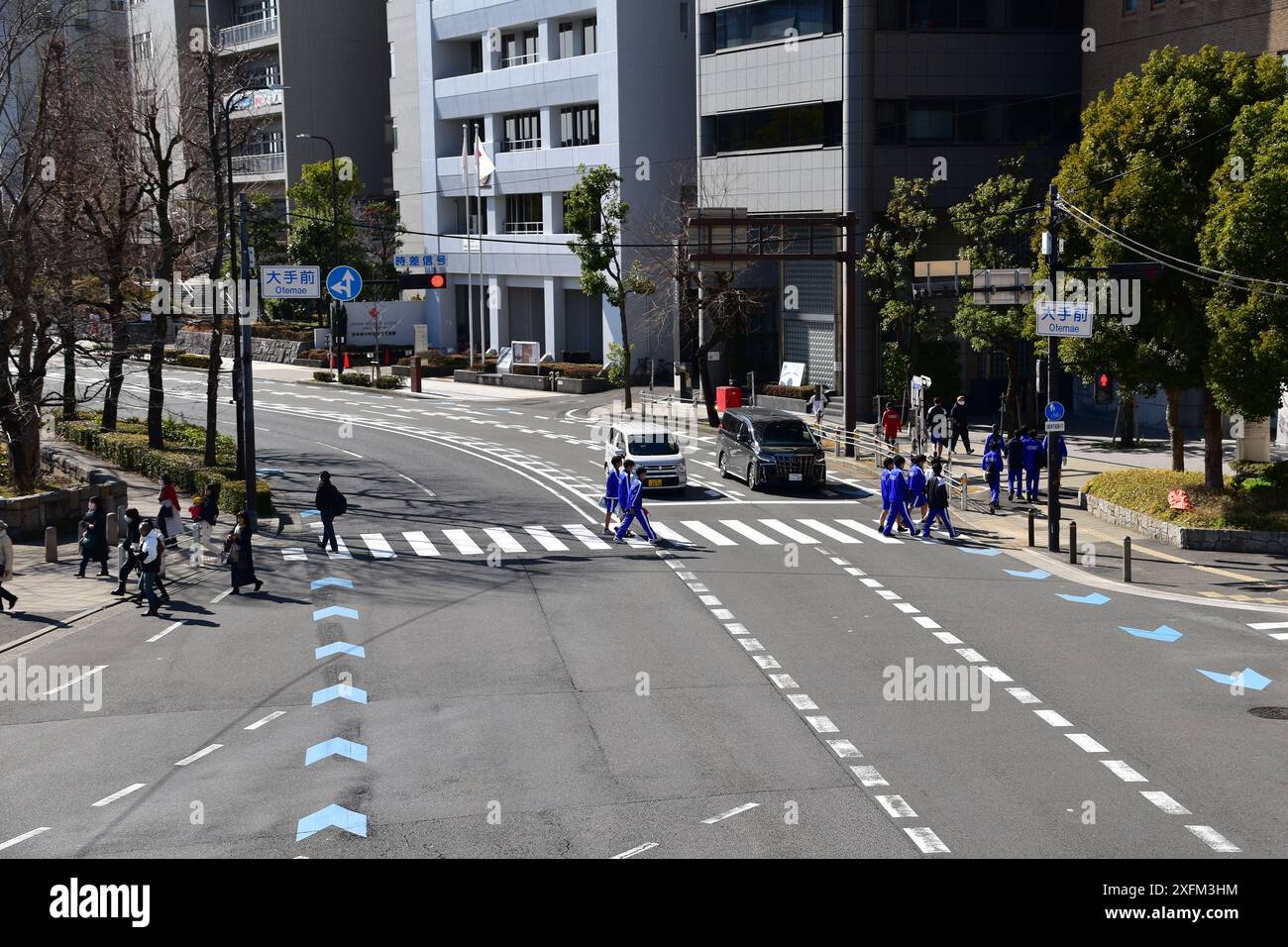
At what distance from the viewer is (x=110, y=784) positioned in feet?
46.7

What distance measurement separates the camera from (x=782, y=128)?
176ft

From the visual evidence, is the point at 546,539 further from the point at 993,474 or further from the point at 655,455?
the point at 993,474

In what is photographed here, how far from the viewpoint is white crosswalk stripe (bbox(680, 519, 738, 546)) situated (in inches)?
1135

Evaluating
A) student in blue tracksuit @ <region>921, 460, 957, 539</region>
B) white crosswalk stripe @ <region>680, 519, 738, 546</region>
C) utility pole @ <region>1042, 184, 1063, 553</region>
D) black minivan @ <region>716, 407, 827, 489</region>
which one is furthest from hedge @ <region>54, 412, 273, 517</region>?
utility pole @ <region>1042, 184, 1063, 553</region>

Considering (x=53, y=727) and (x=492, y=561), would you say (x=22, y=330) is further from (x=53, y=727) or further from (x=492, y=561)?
(x=53, y=727)

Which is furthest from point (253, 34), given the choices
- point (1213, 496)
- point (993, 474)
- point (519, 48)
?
point (1213, 496)

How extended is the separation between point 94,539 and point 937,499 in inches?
675

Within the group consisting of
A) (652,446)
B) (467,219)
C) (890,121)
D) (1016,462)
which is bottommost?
(1016,462)

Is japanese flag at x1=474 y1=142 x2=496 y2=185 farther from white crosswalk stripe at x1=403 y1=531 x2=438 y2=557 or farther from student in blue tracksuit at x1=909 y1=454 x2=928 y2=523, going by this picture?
student in blue tracksuit at x1=909 y1=454 x2=928 y2=523

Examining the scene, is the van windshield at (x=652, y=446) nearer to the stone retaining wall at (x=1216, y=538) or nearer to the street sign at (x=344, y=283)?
the stone retaining wall at (x=1216, y=538)

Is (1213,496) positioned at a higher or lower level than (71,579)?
higher

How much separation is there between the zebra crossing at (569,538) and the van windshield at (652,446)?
3943 mm

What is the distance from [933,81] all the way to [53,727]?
41.8 metres
